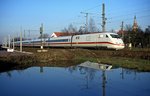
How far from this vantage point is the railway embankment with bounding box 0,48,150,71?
26.6 metres

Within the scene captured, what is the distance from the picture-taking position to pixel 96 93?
1313 centimetres

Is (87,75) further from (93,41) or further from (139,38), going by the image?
(139,38)

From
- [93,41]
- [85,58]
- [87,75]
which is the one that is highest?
[93,41]

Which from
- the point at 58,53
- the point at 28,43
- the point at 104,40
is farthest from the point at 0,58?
the point at 28,43

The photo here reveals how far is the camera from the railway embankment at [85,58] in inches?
1046

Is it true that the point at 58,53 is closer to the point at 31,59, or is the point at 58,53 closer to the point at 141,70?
the point at 31,59

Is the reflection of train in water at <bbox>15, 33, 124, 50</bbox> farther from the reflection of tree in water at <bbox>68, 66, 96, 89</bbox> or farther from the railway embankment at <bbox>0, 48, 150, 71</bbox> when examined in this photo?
the reflection of tree in water at <bbox>68, 66, 96, 89</bbox>

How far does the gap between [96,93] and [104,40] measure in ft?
85.8

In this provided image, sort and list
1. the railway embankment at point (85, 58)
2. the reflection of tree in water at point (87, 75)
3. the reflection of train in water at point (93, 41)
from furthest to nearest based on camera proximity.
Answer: the reflection of train in water at point (93, 41)
the railway embankment at point (85, 58)
the reflection of tree in water at point (87, 75)

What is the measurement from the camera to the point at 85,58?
3428cm

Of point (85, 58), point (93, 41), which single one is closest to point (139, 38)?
point (93, 41)

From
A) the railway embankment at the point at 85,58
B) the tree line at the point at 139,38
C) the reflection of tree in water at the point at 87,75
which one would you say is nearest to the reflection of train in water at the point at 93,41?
the railway embankment at the point at 85,58

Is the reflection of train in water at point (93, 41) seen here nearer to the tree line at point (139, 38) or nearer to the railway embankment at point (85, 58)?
the railway embankment at point (85, 58)

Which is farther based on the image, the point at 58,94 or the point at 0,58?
the point at 0,58
